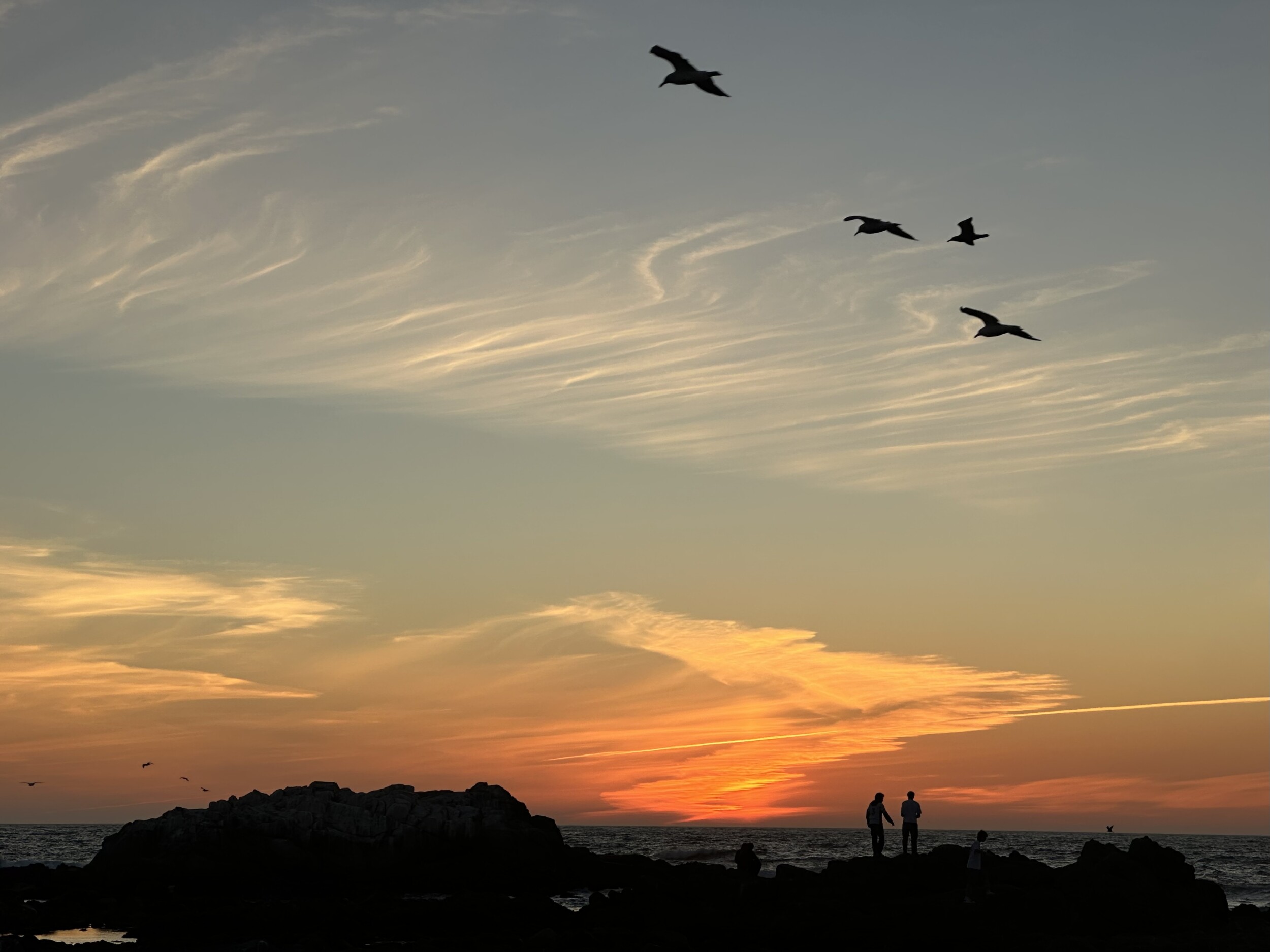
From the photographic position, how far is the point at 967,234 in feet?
114

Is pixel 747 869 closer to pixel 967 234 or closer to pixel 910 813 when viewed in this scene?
pixel 910 813

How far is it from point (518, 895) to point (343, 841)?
9137 mm

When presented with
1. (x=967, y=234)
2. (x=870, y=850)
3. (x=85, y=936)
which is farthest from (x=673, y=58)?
(x=870, y=850)

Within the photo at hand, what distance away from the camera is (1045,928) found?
3047 centimetres

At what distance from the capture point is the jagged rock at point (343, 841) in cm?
5266

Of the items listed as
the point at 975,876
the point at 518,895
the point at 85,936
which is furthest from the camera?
the point at 518,895

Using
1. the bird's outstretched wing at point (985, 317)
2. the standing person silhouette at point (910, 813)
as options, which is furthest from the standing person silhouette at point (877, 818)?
the bird's outstretched wing at point (985, 317)

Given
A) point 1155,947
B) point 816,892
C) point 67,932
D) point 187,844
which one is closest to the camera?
point 1155,947

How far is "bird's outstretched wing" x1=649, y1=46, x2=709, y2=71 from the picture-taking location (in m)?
24.4

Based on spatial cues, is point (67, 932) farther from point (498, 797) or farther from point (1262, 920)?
point (1262, 920)

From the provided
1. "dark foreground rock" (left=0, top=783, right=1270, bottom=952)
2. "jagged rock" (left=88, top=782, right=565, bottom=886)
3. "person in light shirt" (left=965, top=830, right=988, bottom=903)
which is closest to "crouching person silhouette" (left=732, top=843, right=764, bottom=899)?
"dark foreground rock" (left=0, top=783, right=1270, bottom=952)

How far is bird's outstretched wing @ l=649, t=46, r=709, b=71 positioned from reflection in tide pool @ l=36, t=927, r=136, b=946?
1059 inches

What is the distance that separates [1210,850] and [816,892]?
122 m

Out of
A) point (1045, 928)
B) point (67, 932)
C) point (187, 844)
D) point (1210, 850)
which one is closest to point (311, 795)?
point (187, 844)
